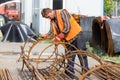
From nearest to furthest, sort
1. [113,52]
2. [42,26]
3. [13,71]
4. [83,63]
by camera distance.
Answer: [83,63] → [13,71] → [113,52] → [42,26]

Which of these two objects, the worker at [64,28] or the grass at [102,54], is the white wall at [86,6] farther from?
the worker at [64,28]

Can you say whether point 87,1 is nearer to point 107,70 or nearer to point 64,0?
point 64,0

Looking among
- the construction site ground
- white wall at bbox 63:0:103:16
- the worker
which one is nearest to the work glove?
the worker

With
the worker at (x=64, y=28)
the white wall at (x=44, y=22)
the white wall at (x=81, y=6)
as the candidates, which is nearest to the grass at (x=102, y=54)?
the worker at (x=64, y=28)

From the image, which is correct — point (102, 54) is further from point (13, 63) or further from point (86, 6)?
point (86, 6)

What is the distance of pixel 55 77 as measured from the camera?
28.4 feet

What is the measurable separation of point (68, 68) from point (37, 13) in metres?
15.8

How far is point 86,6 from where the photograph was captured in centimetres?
2520

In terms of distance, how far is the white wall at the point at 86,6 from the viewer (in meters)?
25.1

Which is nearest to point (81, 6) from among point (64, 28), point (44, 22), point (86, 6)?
point (86, 6)

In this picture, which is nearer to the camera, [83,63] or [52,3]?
[83,63]

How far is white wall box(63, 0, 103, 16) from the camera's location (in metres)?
25.1

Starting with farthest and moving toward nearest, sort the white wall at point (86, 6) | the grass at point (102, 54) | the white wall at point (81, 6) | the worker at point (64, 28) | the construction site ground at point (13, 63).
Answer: the white wall at point (86, 6) → the white wall at point (81, 6) → the grass at point (102, 54) → the construction site ground at point (13, 63) → the worker at point (64, 28)

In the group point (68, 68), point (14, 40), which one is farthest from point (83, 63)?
point (14, 40)
